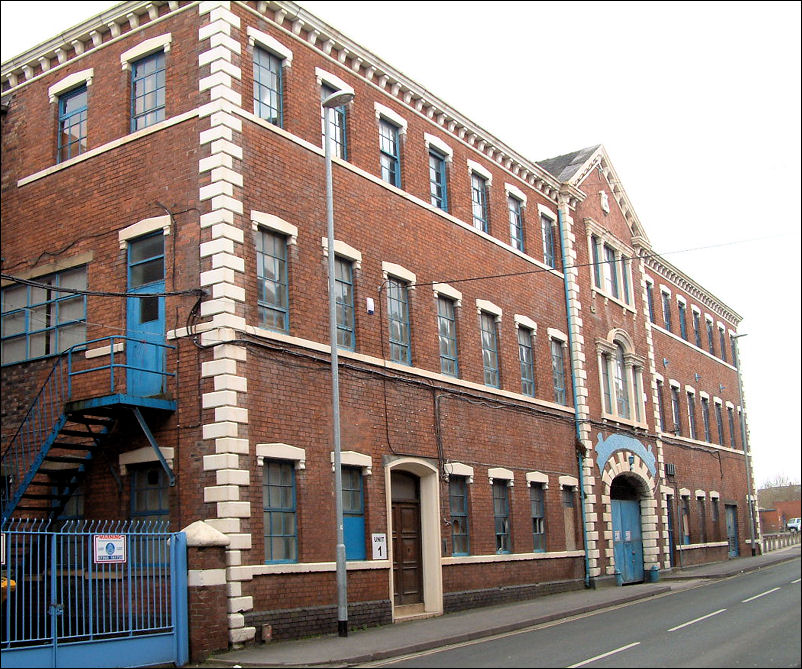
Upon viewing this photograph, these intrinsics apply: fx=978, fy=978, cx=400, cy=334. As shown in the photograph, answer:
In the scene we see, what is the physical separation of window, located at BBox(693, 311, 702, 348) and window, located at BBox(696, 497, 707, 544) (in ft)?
26.1

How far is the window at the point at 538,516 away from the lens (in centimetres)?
2608

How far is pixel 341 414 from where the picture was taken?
757 inches

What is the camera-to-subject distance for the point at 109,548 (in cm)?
1455

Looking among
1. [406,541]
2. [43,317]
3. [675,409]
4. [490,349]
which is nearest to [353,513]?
[406,541]

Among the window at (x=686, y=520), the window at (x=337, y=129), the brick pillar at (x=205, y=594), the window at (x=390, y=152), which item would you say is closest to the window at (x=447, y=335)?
the window at (x=390, y=152)

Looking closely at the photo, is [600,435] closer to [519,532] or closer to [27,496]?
[519,532]

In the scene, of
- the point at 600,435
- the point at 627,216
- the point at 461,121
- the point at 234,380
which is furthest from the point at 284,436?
the point at 627,216

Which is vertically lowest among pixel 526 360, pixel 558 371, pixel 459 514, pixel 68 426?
pixel 459 514

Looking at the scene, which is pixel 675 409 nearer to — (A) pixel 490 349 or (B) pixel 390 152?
(A) pixel 490 349

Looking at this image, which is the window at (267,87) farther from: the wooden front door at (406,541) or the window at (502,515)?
the window at (502,515)

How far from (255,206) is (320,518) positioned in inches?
233

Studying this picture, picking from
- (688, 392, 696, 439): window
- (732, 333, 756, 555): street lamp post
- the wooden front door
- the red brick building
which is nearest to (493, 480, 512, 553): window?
the red brick building

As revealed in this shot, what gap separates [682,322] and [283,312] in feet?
92.5

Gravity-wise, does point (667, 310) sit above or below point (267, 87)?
below
